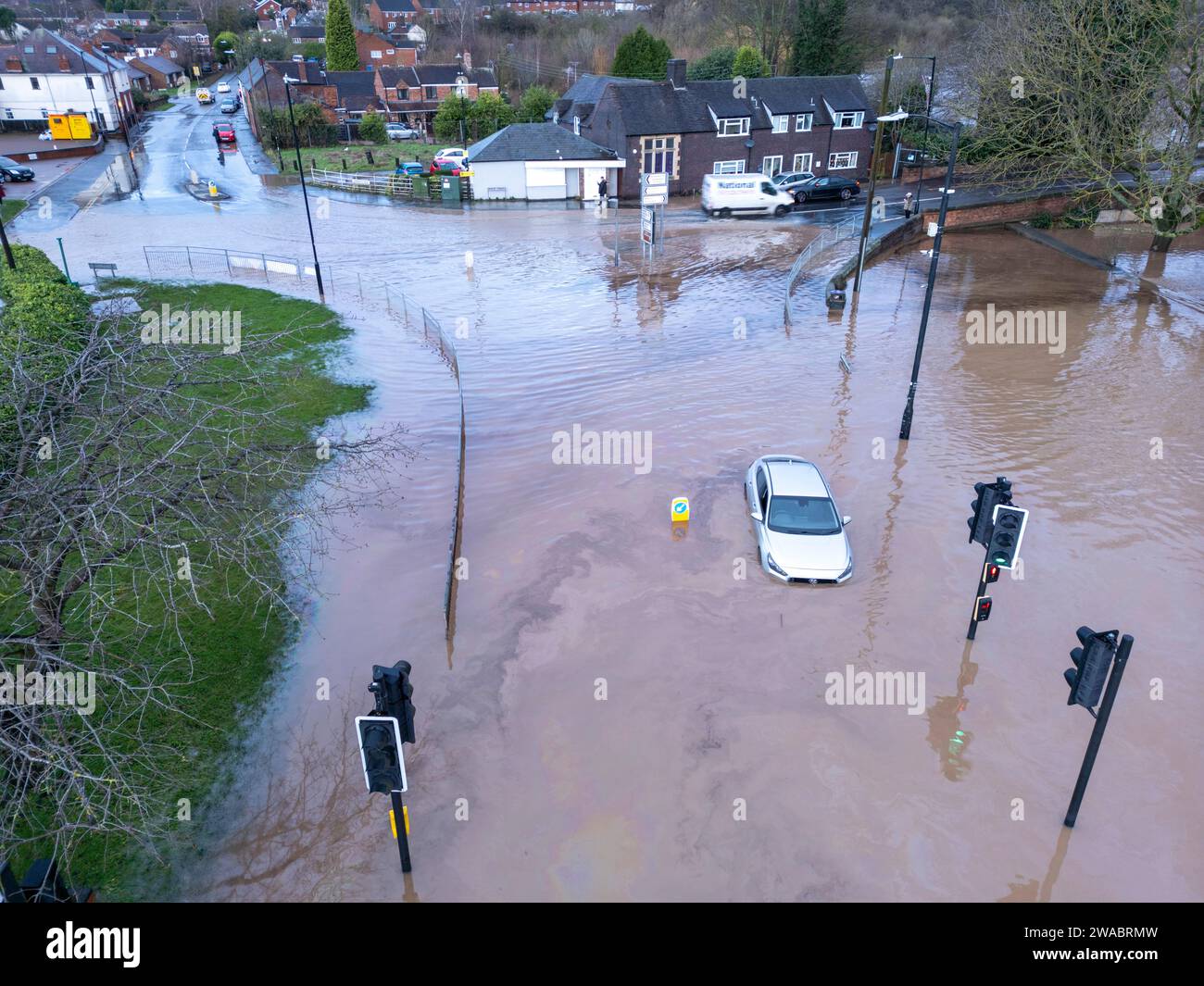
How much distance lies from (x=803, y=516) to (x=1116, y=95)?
2641 centimetres

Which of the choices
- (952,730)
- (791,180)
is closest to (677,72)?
(791,180)

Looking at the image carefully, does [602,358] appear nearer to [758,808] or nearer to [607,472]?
[607,472]

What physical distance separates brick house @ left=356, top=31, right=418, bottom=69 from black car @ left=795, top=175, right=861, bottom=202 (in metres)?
55.7

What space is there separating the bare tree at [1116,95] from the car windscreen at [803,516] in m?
23.4

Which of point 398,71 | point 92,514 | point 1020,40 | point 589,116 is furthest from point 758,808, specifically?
point 398,71

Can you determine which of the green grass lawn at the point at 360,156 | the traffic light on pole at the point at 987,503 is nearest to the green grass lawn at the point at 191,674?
the traffic light on pole at the point at 987,503

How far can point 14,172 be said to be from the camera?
1672 inches

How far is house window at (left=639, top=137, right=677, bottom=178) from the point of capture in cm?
4025

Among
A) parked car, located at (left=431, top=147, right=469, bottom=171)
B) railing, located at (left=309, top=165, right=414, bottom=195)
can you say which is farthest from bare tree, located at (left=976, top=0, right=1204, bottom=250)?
railing, located at (left=309, top=165, right=414, bottom=195)

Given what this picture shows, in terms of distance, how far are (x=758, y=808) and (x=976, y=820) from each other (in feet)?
7.85

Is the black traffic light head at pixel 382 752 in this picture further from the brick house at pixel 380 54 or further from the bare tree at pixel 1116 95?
the brick house at pixel 380 54

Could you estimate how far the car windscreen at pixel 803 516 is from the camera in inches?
512

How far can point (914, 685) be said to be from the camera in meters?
10.6

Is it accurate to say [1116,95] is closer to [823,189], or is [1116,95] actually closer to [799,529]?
[823,189]
